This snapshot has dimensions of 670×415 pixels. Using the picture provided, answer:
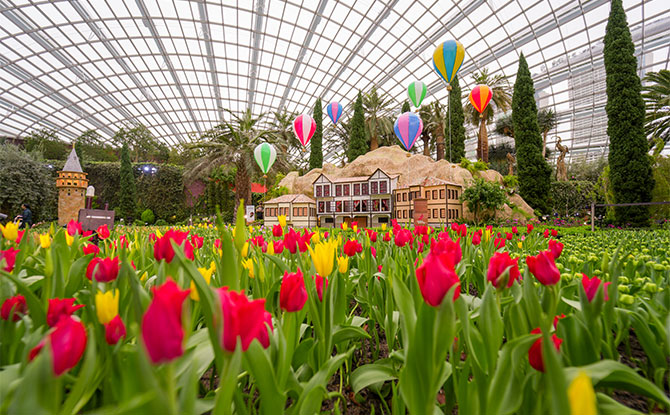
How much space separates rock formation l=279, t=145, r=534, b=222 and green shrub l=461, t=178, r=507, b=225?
73 cm

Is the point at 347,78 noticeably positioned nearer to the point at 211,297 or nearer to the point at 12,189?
the point at 12,189

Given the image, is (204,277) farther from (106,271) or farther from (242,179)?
(242,179)

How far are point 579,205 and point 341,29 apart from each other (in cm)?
1787

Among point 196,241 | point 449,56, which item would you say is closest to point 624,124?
point 449,56

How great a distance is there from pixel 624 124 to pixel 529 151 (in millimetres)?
3595

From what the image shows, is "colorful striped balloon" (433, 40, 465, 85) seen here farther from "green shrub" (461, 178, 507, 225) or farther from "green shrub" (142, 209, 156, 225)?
"green shrub" (142, 209, 156, 225)

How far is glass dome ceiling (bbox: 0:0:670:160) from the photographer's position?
18234 mm

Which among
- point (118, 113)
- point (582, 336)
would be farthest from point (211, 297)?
point (118, 113)

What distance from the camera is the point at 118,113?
3058 cm

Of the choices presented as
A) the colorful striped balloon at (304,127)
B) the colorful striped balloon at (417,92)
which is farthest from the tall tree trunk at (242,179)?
the colorful striped balloon at (417,92)

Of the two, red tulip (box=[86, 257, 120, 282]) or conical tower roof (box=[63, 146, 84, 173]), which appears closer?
red tulip (box=[86, 257, 120, 282])

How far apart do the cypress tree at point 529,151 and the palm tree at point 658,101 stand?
6.47 metres

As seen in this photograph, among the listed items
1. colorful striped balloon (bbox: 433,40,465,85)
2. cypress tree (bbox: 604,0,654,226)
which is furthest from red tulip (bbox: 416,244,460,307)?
cypress tree (bbox: 604,0,654,226)

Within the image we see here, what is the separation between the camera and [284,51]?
23.6m
